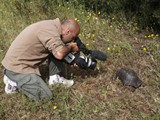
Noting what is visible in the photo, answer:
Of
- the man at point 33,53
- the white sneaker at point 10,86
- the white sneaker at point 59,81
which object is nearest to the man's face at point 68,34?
the man at point 33,53

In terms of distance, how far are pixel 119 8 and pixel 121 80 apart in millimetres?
2044

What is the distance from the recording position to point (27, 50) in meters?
3.63

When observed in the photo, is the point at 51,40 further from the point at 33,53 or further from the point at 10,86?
the point at 10,86

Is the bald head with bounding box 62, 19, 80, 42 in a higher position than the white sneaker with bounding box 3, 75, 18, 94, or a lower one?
higher

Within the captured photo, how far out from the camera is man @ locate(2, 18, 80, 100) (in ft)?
11.6

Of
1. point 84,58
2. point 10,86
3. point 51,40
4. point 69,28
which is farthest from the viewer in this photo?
point 84,58

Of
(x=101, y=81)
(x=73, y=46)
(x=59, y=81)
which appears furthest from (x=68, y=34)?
(x=101, y=81)

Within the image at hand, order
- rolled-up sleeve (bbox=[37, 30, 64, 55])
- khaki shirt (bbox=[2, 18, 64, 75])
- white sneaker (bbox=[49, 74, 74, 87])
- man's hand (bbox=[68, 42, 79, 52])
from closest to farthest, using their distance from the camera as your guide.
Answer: rolled-up sleeve (bbox=[37, 30, 64, 55]) → khaki shirt (bbox=[2, 18, 64, 75]) → man's hand (bbox=[68, 42, 79, 52]) → white sneaker (bbox=[49, 74, 74, 87])

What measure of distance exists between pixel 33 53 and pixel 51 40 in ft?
1.25

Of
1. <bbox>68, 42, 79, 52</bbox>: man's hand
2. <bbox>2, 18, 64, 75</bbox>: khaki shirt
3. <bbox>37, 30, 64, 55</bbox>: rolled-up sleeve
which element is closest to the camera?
<bbox>37, 30, 64, 55</bbox>: rolled-up sleeve

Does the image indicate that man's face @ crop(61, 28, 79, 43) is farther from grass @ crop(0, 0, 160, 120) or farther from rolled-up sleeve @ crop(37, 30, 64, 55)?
grass @ crop(0, 0, 160, 120)

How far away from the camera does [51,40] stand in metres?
3.39

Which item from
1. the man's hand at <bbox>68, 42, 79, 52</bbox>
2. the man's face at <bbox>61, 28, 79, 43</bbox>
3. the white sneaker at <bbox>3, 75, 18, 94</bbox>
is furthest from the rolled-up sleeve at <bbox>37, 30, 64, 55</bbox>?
the white sneaker at <bbox>3, 75, 18, 94</bbox>

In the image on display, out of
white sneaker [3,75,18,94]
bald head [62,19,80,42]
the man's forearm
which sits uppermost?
bald head [62,19,80,42]
